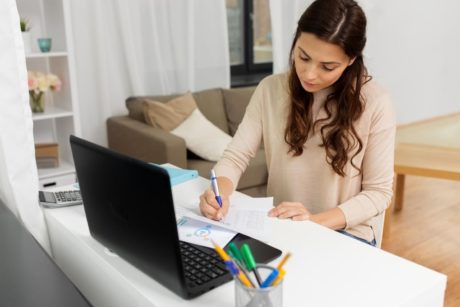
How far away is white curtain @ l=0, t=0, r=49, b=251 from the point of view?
1.11 meters

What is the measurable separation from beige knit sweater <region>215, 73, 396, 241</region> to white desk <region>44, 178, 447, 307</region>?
36 cm

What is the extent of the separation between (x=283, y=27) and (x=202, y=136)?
1.38 m

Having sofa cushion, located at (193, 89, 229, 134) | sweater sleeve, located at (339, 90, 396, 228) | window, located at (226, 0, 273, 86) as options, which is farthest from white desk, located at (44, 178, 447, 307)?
window, located at (226, 0, 273, 86)

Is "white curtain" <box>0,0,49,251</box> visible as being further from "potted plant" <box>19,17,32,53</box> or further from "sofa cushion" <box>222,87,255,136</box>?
"sofa cushion" <box>222,87,255,136</box>

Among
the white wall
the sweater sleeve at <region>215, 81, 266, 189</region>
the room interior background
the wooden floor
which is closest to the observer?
the sweater sleeve at <region>215, 81, 266, 189</region>

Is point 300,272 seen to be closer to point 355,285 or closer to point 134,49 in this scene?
point 355,285

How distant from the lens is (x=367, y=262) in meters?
1.01

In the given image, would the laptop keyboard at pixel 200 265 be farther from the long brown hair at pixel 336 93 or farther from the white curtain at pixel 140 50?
the white curtain at pixel 140 50

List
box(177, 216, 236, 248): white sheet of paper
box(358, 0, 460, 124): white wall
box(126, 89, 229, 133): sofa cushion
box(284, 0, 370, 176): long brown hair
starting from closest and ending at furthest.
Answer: box(177, 216, 236, 248): white sheet of paper < box(284, 0, 370, 176): long brown hair < box(126, 89, 229, 133): sofa cushion < box(358, 0, 460, 124): white wall

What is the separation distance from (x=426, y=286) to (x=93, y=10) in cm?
272

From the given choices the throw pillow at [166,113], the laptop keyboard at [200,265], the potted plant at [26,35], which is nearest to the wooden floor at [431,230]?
the throw pillow at [166,113]

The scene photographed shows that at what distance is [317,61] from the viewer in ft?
4.46

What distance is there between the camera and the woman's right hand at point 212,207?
4.02 feet

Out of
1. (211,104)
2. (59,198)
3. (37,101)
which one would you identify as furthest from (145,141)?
(59,198)
